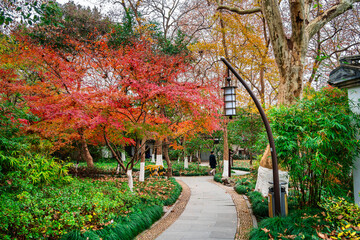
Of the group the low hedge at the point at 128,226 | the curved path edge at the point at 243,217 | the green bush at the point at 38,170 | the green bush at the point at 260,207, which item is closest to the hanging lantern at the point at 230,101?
the curved path edge at the point at 243,217

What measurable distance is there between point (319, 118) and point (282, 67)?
2.93 m

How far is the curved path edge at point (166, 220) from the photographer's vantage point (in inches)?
225

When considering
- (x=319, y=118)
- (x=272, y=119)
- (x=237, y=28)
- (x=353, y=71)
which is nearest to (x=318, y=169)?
(x=319, y=118)

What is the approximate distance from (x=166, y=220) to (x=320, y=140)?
449 centimetres

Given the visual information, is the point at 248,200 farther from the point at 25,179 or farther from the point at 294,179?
the point at 25,179

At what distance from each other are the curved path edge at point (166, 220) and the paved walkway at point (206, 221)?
0.17 meters

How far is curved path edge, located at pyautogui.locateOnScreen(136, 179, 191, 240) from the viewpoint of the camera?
5.71 metres

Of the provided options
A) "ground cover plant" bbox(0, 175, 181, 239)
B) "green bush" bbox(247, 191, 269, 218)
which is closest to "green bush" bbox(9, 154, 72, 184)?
"ground cover plant" bbox(0, 175, 181, 239)

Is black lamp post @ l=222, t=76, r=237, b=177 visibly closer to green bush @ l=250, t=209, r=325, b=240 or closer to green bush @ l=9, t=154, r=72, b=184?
green bush @ l=250, t=209, r=325, b=240

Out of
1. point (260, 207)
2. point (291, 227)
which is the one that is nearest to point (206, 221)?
point (260, 207)

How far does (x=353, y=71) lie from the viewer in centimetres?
502

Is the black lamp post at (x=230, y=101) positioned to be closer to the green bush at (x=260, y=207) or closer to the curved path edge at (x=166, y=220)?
the green bush at (x=260, y=207)

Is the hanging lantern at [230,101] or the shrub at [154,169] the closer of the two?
the hanging lantern at [230,101]

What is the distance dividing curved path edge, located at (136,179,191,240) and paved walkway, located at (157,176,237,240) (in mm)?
166
